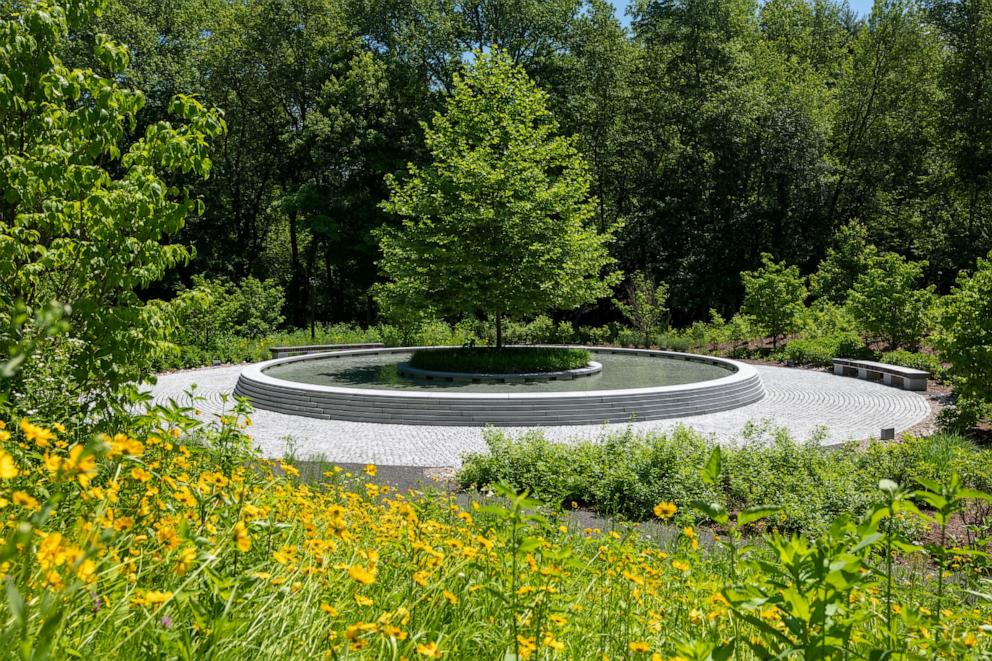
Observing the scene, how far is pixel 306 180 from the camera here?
39.0 metres

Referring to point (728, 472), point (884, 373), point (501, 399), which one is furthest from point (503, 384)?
point (884, 373)

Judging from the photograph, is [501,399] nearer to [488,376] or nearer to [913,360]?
[488,376]

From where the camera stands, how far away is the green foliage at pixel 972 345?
31.3 ft

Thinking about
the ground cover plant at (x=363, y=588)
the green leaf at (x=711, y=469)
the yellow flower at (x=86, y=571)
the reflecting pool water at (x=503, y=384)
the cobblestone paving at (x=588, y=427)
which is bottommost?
the cobblestone paving at (x=588, y=427)

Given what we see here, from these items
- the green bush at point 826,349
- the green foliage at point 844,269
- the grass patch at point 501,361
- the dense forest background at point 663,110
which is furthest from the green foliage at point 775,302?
the dense forest background at point 663,110

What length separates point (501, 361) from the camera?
54.9ft

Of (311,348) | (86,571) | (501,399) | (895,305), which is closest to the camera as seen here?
(86,571)

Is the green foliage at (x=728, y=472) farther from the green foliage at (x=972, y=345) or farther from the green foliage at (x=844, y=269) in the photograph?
the green foliage at (x=844, y=269)

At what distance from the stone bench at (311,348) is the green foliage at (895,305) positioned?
16895mm

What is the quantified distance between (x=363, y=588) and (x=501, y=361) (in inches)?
559

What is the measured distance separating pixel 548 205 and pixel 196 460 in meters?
13.7

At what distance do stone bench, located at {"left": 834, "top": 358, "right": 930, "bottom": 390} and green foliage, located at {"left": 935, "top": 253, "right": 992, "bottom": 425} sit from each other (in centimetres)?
540

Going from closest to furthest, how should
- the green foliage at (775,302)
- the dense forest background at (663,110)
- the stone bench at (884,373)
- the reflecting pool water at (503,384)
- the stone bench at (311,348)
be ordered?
the reflecting pool water at (503,384) → the stone bench at (884,373) → the green foliage at (775,302) → the stone bench at (311,348) → the dense forest background at (663,110)

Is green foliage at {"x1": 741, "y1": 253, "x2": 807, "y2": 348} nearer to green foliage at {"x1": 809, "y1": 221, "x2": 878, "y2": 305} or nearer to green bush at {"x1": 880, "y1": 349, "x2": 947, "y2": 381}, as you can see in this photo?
green bush at {"x1": 880, "y1": 349, "x2": 947, "y2": 381}
